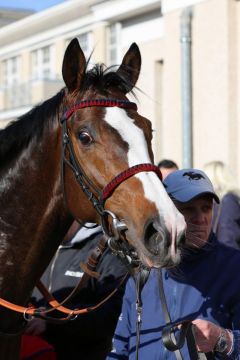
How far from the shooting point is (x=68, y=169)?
3125 mm

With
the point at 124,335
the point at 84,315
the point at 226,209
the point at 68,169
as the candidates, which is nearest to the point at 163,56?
the point at 226,209

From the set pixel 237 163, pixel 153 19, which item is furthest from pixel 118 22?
pixel 237 163

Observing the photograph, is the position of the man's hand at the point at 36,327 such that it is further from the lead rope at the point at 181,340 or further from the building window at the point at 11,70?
Result: the building window at the point at 11,70

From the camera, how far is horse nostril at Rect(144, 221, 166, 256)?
2673 millimetres

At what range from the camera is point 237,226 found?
18.6ft

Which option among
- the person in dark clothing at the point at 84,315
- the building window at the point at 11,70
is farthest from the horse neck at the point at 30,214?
the building window at the point at 11,70

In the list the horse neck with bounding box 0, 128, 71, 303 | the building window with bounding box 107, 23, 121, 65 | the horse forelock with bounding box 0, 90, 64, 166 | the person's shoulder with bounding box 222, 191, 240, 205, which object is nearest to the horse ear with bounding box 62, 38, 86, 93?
the horse forelock with bounding box 0, 90, 64, 166

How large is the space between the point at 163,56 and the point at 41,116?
1463cm

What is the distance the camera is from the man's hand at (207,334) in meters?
2.65

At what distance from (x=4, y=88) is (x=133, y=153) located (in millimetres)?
22108

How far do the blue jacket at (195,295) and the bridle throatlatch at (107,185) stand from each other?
0.20 m

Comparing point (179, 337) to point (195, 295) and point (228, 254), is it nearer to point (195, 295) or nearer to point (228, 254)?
point (195, 295)

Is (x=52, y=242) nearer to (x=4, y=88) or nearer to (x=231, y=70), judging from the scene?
(x=231, y=70)

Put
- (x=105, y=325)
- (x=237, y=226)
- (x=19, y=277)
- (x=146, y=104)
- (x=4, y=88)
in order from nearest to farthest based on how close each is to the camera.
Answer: (x=19, y=277) → (x=105, y=325) → (x=237, y=226) → (x=146, y=104) → (x=4, y=88)
